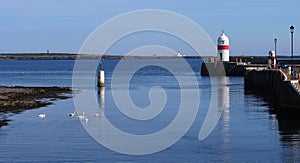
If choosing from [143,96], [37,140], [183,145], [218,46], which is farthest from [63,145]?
[218,46]

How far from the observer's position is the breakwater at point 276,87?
1233 inches

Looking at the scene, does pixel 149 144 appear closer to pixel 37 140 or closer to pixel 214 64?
pixel 37 140

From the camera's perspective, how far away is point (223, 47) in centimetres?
8112

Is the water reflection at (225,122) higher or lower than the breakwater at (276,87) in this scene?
lower

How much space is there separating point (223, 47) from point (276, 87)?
40.8m

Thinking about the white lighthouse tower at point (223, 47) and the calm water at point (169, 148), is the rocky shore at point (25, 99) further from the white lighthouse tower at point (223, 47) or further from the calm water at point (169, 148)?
the white lighthouse tower at point (223, 47)

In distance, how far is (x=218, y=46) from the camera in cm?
8138

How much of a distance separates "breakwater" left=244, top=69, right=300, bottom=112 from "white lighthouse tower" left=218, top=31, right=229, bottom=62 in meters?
21.9

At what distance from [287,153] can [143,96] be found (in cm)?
2797

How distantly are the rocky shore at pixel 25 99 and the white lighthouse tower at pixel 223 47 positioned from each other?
29561mm

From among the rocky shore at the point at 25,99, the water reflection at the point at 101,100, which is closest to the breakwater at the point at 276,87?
the water reflection at the point at 101,100

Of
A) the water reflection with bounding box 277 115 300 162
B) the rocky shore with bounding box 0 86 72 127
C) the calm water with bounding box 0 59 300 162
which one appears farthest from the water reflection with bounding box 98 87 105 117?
the water reflection with bounding box 277 115 300 162

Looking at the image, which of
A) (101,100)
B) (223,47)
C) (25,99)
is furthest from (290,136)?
(223,47)

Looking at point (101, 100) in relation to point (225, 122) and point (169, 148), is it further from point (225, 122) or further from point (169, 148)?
point (169, 148)
